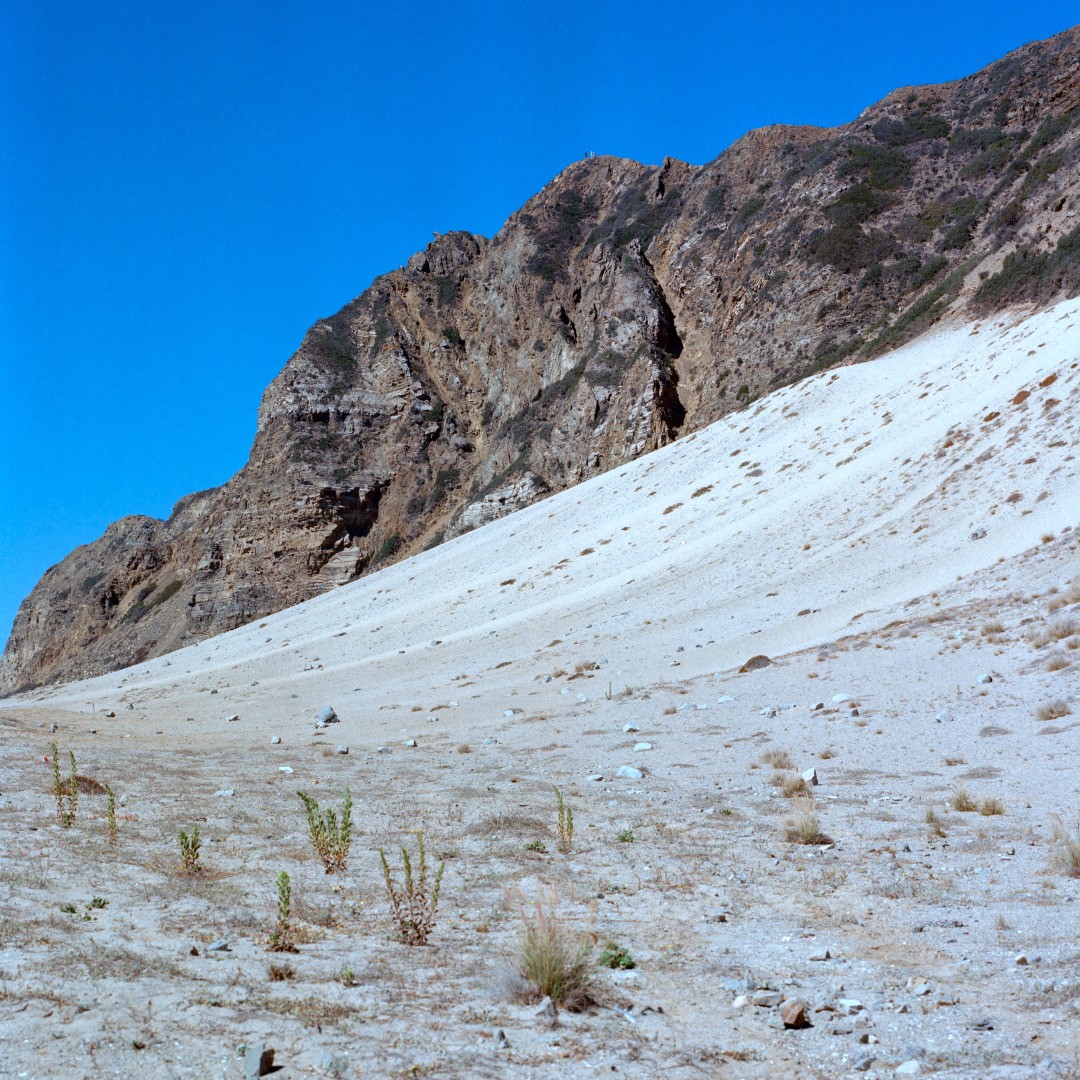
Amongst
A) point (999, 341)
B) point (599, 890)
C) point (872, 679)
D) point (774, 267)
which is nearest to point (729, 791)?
point (599, 890)

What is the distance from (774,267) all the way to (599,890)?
51.4 meters

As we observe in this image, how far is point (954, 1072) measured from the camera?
123 inches

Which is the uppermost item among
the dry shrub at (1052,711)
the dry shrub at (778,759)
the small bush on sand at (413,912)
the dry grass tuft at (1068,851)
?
the dry shrub at (1052,711)

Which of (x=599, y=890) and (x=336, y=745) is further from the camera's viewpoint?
(x=336, y=745)

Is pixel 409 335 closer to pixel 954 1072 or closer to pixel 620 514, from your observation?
pixel 620 514

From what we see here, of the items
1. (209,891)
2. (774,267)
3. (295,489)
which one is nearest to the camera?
(209,891)

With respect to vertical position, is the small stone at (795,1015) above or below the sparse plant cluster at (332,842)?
below

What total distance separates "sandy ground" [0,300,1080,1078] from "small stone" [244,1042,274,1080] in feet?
0.38

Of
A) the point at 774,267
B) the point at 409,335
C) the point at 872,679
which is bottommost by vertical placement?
the point at 872,679

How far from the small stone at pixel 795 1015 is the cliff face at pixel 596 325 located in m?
29.6

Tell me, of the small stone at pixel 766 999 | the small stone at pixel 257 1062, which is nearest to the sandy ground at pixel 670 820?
the small stone at pixel 766 999

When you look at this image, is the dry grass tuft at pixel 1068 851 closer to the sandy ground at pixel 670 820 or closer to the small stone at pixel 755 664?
the sandy ground at pixel 670 820

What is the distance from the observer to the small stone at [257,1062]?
2998mm

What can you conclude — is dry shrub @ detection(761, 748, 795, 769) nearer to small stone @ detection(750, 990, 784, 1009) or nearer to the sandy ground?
the sandy ground
